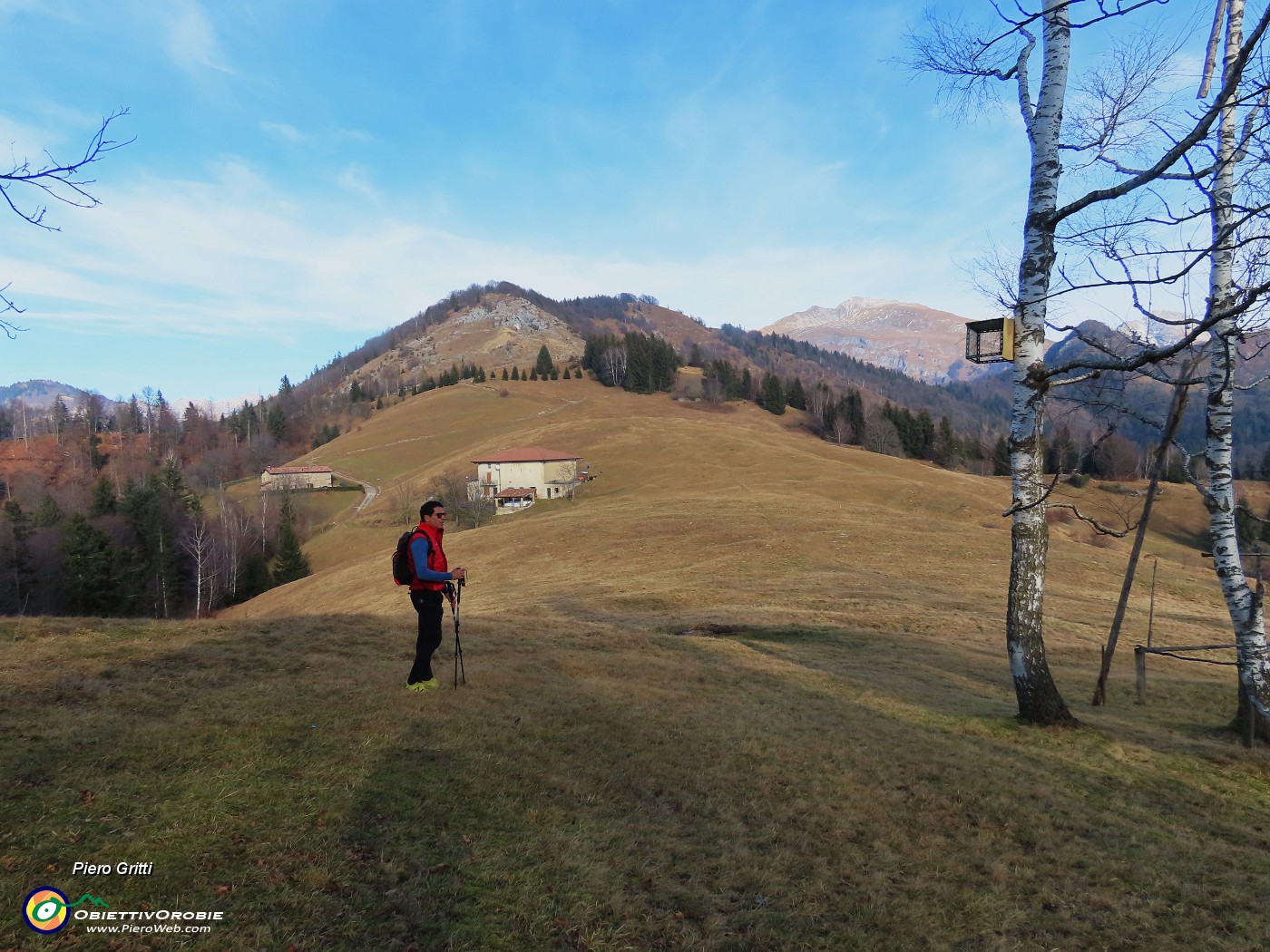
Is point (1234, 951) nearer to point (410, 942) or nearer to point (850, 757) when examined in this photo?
point (850, 757)

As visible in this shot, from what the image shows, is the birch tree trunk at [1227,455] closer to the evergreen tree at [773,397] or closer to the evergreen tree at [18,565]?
the evergreen tree at [18,565]

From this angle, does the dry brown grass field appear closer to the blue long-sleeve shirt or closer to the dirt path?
the blue long-sleeve shirt

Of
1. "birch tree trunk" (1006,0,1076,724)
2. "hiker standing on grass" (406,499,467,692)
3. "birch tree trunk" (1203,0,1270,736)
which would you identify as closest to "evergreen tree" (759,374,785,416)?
"birch tree trunk" (1203,0,1270,736)

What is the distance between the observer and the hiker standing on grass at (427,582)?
9.23 metres

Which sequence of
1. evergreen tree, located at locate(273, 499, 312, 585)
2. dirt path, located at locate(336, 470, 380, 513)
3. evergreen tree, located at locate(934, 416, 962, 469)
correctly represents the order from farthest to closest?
evergreen tree, located at locate(934, 416, 962, 469) < dirt path, located at locate(336, 470, 380, 513) < evergreen tree, located at locate(273, 499, 312, 585)

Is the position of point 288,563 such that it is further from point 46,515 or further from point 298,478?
point 298,478

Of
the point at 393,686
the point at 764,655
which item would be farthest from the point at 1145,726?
the point at 393,686

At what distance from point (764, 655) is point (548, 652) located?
5610 mm

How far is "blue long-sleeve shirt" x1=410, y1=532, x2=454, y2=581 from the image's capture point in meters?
9.12

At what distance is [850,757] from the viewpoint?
902 centimetres

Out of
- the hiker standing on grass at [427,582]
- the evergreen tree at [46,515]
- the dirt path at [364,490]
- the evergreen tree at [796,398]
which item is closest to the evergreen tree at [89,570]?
the evergreen tree at [46,515]

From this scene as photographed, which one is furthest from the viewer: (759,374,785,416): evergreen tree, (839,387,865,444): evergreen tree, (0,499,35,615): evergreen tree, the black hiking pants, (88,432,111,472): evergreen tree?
(759,374,785,416): evergreen tree

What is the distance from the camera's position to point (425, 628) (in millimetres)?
9555

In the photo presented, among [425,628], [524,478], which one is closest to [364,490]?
[524,478]
